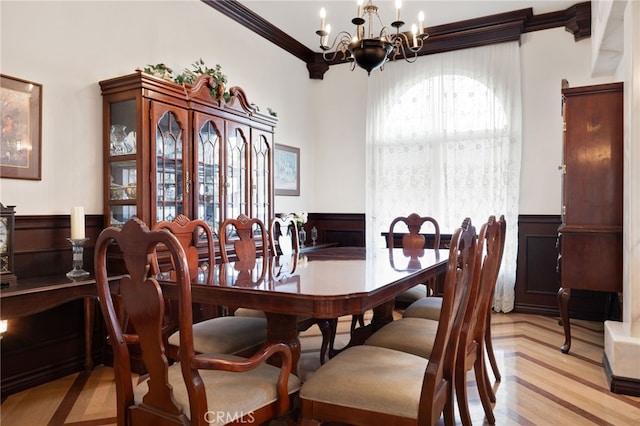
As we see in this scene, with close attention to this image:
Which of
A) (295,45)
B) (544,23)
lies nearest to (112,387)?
(295,45)

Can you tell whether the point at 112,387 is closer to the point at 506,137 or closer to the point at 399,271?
the point at 399,271

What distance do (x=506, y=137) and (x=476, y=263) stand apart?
3282 millimetres

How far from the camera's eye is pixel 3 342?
246 centimetres

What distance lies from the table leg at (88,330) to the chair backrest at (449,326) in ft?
7.12

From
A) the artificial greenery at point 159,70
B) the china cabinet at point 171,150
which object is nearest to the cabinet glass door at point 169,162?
the china cabinet at point 171,150

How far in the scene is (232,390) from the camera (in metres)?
1.36

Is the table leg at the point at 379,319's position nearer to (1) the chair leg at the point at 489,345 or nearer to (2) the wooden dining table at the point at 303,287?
(2) the wooden dining table at the point at 303,287

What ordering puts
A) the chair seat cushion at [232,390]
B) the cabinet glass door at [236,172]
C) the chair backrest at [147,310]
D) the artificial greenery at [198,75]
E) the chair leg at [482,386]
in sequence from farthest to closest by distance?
the cabinet glass door at [236,172]
the artificial greenery at [198,75]
the chair leg at [482,386]
the chair seat cushion at [232,390]
the chair backrest at [147,310]

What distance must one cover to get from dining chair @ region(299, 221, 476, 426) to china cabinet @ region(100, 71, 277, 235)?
183 cm

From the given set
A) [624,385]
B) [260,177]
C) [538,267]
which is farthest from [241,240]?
[538,267]

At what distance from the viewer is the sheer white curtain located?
4484 millimetres

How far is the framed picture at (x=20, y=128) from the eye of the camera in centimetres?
246

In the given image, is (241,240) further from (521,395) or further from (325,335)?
(521,395)

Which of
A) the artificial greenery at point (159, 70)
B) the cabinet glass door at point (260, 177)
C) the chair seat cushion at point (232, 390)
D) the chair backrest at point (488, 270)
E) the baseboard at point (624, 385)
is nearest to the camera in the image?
the chair seat cushion at point (232, 390)
